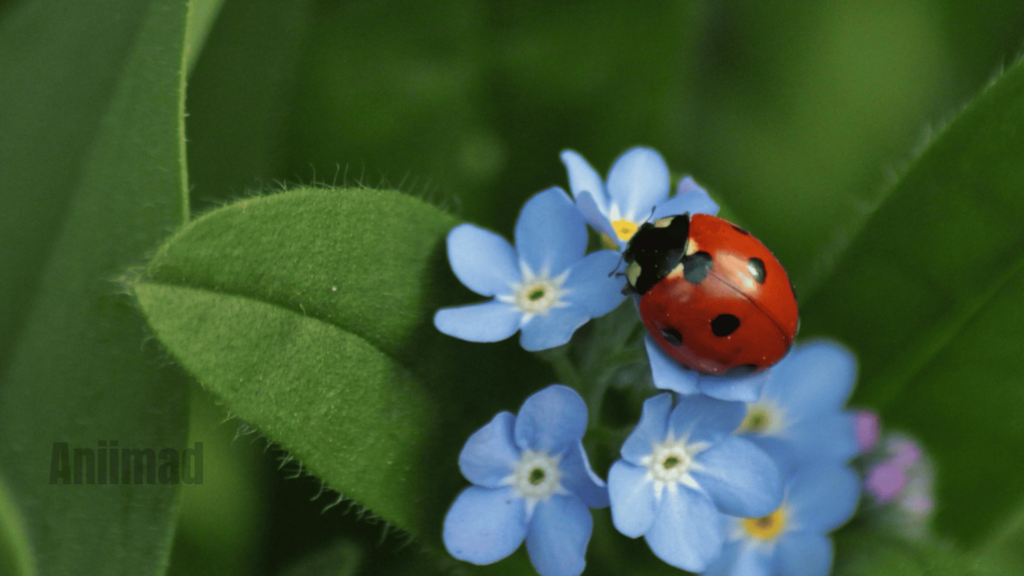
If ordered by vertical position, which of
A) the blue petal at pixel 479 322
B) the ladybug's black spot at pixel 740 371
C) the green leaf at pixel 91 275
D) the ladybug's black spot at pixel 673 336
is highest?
the ladybug's black spot at pixel 673 336

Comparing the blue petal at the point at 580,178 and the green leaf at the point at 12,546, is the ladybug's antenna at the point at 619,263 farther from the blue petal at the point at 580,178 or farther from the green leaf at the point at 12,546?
the green leaf at the point at 12,546

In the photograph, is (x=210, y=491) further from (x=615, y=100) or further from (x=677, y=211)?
(x=615, y=100)

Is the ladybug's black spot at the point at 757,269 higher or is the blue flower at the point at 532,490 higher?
the ladybug's black spot at the point at 757,269

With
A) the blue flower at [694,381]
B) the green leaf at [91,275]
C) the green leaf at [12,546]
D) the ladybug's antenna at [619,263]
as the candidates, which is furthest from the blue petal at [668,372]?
the green leaf at [12,546]

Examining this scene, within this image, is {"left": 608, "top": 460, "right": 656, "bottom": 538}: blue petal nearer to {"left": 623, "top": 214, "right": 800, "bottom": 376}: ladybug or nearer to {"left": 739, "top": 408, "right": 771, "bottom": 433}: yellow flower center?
{"left": 623, "top": 214, "right": 800, "bottom": 376}: ladybug

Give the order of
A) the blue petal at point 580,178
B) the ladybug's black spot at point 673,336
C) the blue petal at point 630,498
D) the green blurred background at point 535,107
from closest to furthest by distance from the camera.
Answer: the blue petal at point 630,498
the ladybug's black spot at point 673,336
the blue petal at point 580,178
the green blurred background at point 535,107

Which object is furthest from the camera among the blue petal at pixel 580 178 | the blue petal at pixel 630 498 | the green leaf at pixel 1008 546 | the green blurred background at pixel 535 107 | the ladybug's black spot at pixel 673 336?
the green blurred background at pixel 535 107
